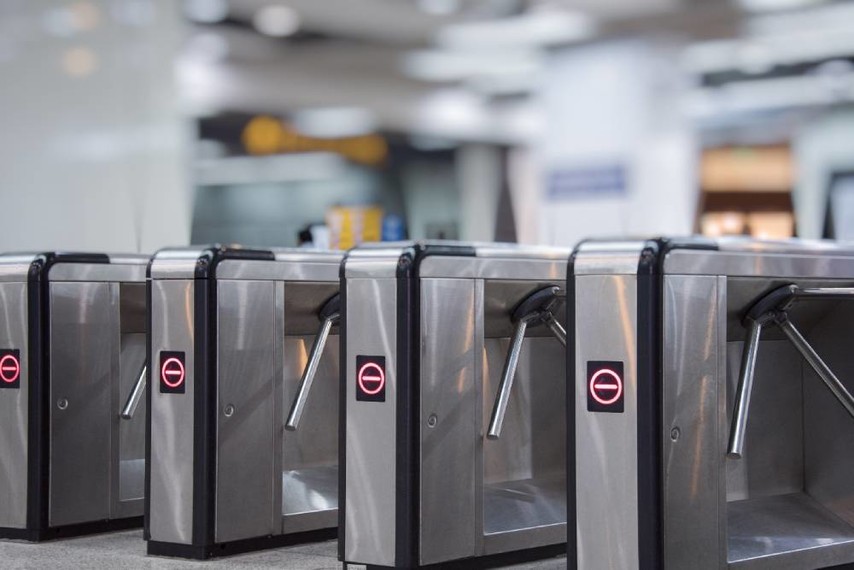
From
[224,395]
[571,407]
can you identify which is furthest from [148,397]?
[571,407]

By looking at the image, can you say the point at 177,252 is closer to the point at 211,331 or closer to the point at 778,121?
the point at 211,331

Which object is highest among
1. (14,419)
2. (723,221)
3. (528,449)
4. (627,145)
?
(627,145)

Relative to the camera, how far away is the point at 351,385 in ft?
12.7

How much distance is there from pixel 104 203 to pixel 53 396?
3159 mm

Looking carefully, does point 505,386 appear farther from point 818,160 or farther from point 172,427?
point 818,160

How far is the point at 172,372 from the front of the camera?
4.30 metres

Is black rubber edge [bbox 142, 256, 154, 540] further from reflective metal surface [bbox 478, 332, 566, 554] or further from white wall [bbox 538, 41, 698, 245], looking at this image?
white wall [bbox 538, 41, 698, 245]

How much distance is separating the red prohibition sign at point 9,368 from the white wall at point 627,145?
2.87 meters

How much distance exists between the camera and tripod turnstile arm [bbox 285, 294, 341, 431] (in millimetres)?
4012

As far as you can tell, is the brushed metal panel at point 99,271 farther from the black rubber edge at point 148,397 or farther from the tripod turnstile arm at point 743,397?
the tripod turnstile arm at point 743,397

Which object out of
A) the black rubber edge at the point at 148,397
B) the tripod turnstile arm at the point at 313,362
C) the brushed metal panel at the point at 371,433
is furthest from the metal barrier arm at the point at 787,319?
the black rubber edge at the point at 148,397

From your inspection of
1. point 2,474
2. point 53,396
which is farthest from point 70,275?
point 2,474

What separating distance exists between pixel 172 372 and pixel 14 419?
0.79 metres

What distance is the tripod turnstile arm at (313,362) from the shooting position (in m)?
4.01
